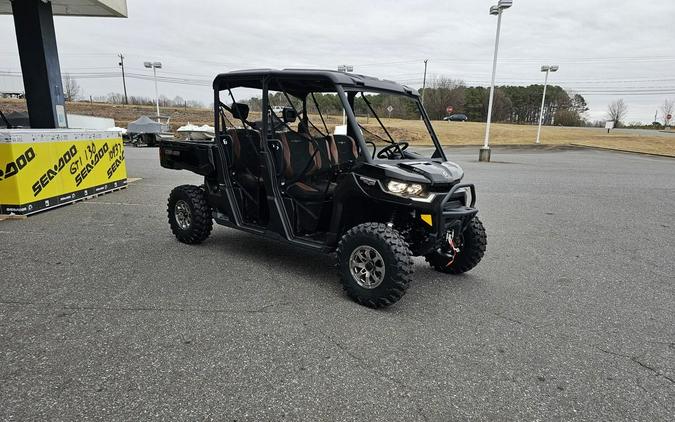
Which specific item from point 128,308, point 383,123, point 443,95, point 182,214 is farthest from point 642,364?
point 443,95

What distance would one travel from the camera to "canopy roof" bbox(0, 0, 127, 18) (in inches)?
402

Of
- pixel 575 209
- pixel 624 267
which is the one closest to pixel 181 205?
pixel 624 267

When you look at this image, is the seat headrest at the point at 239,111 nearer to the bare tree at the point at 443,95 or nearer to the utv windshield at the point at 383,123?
the utv windshield at the point at 383,123

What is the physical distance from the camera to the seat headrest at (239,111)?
16.0 feet

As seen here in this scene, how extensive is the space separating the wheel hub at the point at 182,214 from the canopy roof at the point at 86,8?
768 centimetres

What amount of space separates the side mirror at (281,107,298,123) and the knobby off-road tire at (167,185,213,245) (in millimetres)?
1565

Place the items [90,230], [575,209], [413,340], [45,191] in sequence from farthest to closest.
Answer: [575,209], [45,191], [90,230], [413,340]

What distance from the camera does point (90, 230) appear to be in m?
6.04

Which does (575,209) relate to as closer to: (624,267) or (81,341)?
(624,267)

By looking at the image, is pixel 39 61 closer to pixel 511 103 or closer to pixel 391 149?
pixel 391 149

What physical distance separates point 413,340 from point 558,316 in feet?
4.74

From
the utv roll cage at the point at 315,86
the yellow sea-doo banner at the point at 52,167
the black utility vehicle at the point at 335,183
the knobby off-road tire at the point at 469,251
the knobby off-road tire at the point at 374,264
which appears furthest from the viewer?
the yellow sea-doo banner at the point at 52,167

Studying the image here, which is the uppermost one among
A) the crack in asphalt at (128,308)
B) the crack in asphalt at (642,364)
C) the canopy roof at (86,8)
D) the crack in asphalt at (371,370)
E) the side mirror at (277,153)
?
the canopy roof at (86,8)

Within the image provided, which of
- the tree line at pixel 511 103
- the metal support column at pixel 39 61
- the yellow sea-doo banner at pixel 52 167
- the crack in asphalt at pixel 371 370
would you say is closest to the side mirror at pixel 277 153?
the crack in asphalt at pixel 371 370
